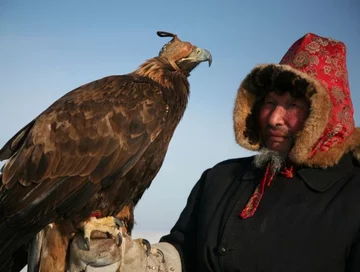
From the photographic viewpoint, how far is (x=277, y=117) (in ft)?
11.4

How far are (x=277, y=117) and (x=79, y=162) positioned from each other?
1.72 meters

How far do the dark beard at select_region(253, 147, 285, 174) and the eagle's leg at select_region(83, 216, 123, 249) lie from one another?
135 centimetres

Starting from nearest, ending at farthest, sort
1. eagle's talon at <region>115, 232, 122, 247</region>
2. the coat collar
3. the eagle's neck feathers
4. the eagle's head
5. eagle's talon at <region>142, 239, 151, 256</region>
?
the coat collar
eagle's talon at <region>115, 232, 122, 247</region>
eagle's talon at <region>142, 239, 151, 256</region>
the eagle's neck feathers
the eagle's head

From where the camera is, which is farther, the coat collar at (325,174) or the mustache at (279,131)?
the mustache at (279,131)

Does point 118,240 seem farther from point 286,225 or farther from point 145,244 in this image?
point 286,225

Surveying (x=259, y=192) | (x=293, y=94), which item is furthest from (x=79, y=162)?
(x=293, y=94)

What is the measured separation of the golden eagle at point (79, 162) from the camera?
3.48 m

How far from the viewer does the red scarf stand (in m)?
3.34

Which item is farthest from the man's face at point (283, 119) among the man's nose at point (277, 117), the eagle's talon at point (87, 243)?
the eagle's talon at point (87, 243)

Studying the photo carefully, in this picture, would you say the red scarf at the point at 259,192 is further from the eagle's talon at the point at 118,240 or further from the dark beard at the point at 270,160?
the eagle's talon at the point at 118,240

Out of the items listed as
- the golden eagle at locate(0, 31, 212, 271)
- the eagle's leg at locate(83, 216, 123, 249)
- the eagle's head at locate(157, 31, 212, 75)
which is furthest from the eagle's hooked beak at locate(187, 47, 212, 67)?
the eagle's leg at locate(83, 216, 123, 249)

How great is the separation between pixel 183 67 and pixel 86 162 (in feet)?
5.15

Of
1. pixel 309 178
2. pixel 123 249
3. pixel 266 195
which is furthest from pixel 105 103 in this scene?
pixel 309 178

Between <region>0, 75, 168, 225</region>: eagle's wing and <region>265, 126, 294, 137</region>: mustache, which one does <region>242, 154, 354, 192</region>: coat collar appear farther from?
<region>0, 75, 168, 225</region>: eagle's wing
